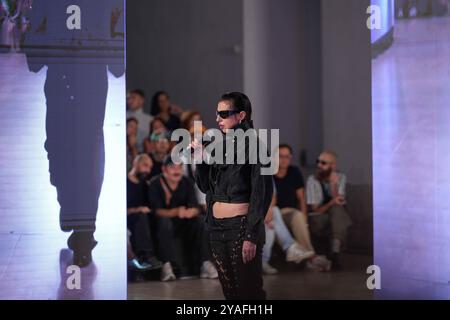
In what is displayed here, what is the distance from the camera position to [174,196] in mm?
5793

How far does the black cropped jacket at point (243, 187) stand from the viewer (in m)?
3.55

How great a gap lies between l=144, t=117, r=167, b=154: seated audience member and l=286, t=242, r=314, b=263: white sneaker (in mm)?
1260

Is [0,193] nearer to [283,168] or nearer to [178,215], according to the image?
[178,215]

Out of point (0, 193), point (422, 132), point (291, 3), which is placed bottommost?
point (0, 193)

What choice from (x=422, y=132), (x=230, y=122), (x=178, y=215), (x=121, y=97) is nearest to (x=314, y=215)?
(x=178, y=215)

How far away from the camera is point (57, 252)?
4.57m

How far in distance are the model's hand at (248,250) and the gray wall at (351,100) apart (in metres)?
2.91

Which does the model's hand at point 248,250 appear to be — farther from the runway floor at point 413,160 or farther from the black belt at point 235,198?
the runway floor at point 413,160

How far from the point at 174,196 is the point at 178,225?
0.20m

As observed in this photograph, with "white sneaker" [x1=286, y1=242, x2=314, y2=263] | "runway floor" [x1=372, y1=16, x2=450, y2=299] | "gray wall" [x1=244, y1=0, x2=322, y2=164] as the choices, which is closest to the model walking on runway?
"runway floor" [x1=372, y1=16, x2=450, y2=299]

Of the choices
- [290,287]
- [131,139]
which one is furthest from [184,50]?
[290,287]

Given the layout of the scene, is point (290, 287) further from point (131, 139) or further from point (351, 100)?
point (351, 100)

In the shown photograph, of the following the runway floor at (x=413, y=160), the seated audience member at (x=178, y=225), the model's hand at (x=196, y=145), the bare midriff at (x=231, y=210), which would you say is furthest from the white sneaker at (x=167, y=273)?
the model's hand at (x=196, y=145)

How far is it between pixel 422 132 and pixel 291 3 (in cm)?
321
